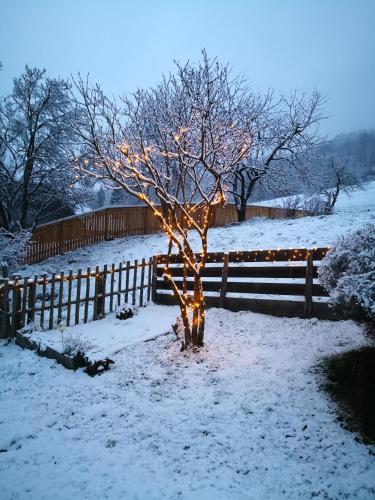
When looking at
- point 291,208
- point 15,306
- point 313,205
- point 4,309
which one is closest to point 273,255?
point 15,306

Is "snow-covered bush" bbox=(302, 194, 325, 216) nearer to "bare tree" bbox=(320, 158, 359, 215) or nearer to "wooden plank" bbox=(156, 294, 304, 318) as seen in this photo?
"bare tree" bbox=(320, 158, 359, 215)

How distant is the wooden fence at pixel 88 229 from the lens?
16141 mm

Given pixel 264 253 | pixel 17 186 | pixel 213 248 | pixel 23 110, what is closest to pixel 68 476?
pixel 264 253

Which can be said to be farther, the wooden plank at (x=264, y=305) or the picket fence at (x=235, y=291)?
the wooden plank at (x=264, y=305)

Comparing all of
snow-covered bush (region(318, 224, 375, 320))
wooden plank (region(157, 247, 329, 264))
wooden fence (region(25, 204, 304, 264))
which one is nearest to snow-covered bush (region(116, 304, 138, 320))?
wooden plank (region(157, 247, 329, 264))

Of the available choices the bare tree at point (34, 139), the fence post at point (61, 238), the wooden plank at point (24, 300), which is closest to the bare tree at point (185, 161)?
the wooden plank at point (24, 300)

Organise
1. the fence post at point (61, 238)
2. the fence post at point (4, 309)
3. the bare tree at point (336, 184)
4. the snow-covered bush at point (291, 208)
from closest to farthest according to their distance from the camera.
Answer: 1. the fence post at point (4, 309)
2. the fence post at point (61, 238)
3. the snow-covered bush at point (291, 208)
4. the bare tree at point (336, 184)

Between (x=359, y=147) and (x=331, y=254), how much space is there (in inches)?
5005

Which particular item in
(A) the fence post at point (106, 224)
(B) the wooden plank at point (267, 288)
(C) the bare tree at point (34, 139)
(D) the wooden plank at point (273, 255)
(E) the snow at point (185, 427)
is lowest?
(E) the snow at point (185, 427)

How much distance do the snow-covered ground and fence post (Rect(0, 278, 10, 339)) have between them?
7.13 metres

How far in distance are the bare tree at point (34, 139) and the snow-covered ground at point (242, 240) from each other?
2655 mm

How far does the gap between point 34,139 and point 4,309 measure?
36.8 ft

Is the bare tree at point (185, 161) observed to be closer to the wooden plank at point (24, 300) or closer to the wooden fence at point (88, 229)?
the wooden plank at point (24, 300)

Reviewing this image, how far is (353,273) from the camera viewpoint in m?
4.49
